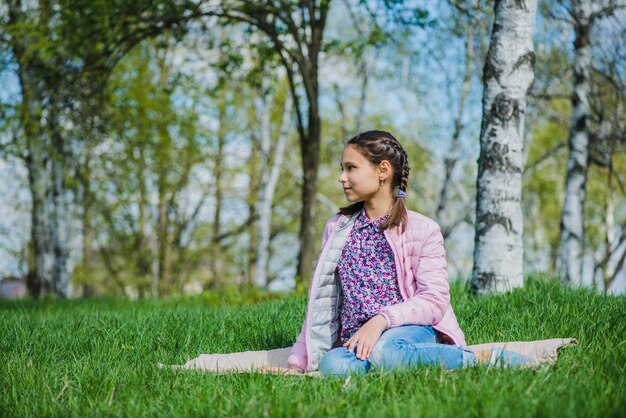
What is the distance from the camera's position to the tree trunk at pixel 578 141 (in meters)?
11.0

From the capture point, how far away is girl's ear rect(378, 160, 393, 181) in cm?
372

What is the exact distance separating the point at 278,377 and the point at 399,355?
657mm

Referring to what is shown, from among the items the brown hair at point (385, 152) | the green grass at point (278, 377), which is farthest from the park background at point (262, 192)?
the brown hair at point (385, 152)

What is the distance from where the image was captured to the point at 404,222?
12.1 ft

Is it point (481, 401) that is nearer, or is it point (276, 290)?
point (481, 401)

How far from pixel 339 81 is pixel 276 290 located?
1234 centimetres

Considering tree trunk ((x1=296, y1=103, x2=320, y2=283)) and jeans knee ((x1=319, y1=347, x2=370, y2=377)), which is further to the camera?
tree trunk ((x1=296, y1=103, x2=320, y2=283))

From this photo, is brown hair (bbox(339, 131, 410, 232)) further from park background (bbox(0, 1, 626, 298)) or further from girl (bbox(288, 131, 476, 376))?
park background (bbox(0, 1, 626, 298))

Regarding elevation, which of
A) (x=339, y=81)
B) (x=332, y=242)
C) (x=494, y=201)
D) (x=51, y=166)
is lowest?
(x=332, y=242)

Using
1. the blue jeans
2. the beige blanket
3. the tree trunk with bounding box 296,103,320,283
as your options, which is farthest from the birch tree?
the blue jeans

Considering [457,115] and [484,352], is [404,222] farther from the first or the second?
[457,115]

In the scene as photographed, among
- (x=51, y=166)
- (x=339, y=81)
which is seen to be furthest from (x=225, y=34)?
(x=51, y=166)

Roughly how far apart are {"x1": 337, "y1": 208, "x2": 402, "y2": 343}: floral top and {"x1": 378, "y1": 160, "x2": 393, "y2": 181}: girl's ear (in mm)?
245

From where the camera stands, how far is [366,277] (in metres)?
3.76
